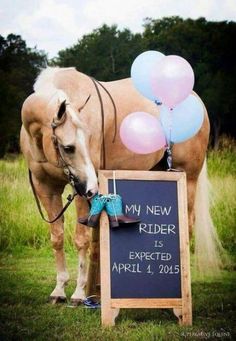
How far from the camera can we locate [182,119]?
12.1ft

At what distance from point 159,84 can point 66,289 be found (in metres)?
1.88

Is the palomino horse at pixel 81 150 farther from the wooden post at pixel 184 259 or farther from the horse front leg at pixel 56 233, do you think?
the wooden post at pixel 184 259

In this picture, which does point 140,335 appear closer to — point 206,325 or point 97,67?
point 206,325

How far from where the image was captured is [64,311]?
3688 mm

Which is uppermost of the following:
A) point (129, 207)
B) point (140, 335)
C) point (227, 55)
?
point (227, 55)

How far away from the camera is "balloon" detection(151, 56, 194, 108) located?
347 cm

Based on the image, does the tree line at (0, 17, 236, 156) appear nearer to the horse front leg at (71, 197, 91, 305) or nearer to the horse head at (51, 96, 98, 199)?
the horse front leg at (71, 197, 91, 305)

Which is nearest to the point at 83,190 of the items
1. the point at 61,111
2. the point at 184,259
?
the point at 61,111

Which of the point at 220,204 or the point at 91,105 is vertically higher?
the point at 91,105

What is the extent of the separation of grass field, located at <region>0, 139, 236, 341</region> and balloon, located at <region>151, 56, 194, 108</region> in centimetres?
141

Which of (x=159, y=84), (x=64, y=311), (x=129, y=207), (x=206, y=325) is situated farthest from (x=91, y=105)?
(x=206, y=325)

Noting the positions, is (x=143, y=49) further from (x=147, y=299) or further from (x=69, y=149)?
(x=147, y=299)

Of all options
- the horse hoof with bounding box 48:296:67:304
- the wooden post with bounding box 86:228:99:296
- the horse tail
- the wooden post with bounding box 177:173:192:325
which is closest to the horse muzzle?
the wooden post with bounding box 177:173:192:325

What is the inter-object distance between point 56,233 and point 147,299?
1042 mm
